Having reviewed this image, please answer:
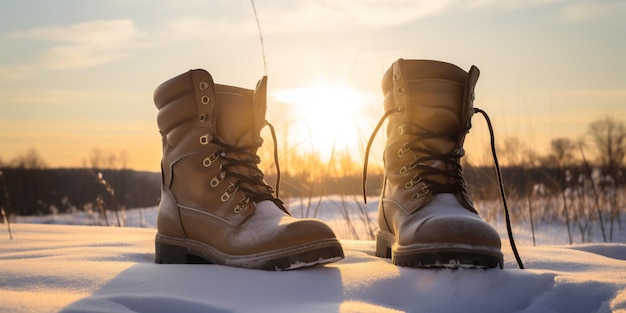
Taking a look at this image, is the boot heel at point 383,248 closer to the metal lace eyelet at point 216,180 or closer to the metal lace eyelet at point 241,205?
the metal lace eyelet at point 241,205

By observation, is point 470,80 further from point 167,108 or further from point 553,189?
point 553,189

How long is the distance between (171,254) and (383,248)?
35.6 inches

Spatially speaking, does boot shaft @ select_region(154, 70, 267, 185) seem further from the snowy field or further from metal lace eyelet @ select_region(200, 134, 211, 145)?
the snowy field

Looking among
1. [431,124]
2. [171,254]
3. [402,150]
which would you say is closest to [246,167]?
[171,254]

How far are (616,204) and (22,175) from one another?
61.6 feet

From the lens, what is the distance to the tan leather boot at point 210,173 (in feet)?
6.93

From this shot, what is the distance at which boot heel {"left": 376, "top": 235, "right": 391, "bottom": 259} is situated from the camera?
2438mm

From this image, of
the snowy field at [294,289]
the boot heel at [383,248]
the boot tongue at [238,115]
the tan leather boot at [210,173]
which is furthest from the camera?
the boot heel at [383,248]

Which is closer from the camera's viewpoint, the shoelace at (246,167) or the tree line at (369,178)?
the shoelace at (246,167)

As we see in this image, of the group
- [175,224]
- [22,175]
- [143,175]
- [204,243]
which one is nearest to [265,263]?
[204,243]

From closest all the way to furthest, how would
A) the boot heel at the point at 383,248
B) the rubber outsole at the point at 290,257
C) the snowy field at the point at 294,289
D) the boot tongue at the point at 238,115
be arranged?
the snowy field at the point at 294,289, the rubber outsole at the point at 290,257, the boot tongue at the point at 238,115, the boot heel at the point at 383,248

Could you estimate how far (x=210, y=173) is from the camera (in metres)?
2.19

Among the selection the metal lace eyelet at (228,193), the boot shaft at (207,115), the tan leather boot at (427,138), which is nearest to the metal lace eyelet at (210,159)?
the boot shaft at (207,115)

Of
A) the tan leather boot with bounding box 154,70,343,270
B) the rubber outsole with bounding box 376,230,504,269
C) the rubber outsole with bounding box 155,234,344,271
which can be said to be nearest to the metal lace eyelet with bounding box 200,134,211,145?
the tan leather boot with bounding box 154,70,343,270
